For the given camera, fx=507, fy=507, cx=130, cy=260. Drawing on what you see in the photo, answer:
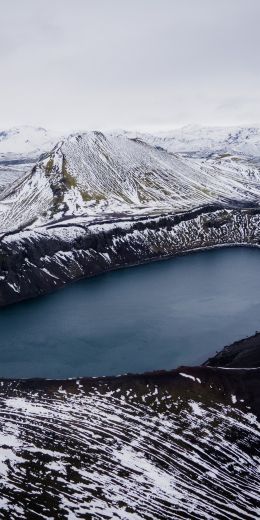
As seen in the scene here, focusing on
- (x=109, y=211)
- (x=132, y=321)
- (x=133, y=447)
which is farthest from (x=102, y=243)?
(x=133, y=447)

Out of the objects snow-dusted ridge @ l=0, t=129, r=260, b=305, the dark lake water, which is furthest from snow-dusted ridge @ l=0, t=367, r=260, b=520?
snow-dusted ridge @ l=0, t=129, r=260, b=305

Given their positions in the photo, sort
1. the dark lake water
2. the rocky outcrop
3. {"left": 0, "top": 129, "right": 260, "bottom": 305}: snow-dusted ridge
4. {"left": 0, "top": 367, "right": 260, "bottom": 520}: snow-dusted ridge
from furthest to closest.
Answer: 1. {"left": 0, "top": 129, "right": 260, "bottom": 305}: snow-dusted ridge
2. the rocky outcrop
3. the dark lake water
4. {"left": 0, "top": 367, "right": 260, "bottom": 520}: snow-dusted ridge

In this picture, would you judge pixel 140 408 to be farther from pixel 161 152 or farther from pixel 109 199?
pixel 161 152

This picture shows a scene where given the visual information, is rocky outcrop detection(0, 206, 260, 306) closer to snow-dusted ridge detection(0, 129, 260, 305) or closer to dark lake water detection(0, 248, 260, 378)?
snow-dusted ridge detection(0, 129, 260, 305)

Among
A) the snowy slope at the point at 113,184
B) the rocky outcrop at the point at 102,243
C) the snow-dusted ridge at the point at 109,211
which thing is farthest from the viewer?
the snowy slope at the point at 113,184

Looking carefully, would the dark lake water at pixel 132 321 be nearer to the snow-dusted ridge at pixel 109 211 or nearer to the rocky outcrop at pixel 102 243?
the rocky outcrop at pixel 102 243

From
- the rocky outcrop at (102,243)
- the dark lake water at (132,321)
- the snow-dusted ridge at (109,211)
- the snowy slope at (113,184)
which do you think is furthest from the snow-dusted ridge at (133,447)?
the snowy slope at (113,184)

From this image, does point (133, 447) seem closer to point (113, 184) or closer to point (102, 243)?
point (102, 243)

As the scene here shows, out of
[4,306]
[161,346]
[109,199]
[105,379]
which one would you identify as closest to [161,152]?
[109,199]
